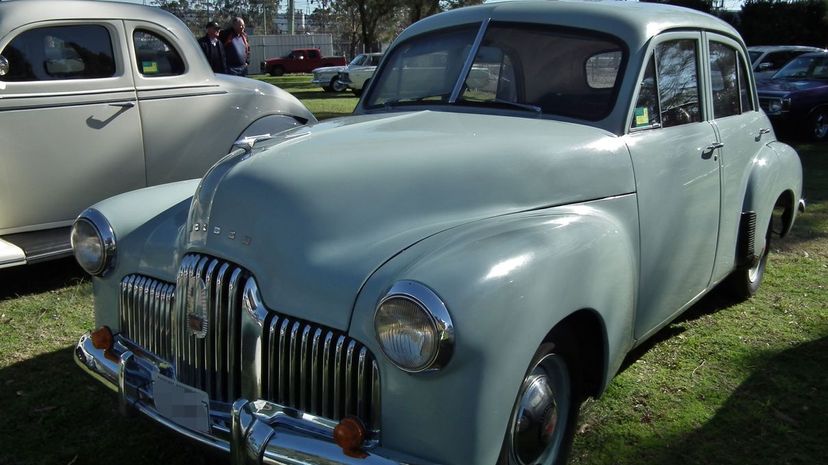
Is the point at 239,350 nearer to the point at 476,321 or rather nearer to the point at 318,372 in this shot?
the point at 318,372

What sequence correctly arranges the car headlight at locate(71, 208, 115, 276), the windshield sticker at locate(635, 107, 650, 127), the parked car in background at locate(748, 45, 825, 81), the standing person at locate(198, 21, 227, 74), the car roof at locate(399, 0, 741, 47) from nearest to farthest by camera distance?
the car headlight at locate(71, 208, 115, 276)
the windshield sticker at locate(635, 107, 650, 127)
the car roof at locate(399, 0, 741, 47)
the standing person at locate(198, 21, 227, 74)
the parked car in background at locate(748, 45, 825, 81)

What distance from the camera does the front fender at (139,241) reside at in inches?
114

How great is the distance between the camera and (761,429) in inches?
129

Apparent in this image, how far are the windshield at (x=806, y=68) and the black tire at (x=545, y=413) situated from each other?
471 inches

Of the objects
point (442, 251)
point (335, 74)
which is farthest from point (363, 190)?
point (335, 74)

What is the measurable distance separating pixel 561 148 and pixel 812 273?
11.2ft

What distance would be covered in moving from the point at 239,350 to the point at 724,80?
3214 millimetres

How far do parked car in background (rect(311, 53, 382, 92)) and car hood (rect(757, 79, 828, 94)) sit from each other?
51.0 ft

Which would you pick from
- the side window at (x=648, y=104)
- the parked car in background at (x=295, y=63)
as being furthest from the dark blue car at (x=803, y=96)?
the parked car in background at (x=295, y=63)

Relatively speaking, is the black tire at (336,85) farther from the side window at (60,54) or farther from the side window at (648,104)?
the side window at (648,104)

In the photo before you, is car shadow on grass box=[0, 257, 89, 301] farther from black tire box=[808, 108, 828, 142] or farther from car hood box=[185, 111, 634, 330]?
black tire box=[808, 108, 828, 142]

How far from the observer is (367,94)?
161 inches

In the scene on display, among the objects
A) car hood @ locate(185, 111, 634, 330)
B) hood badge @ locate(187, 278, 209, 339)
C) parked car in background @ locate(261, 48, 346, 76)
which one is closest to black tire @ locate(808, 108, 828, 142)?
car hood @ locate(185, 111, 634, 330)

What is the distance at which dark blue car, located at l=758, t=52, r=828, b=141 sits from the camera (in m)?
12.0
